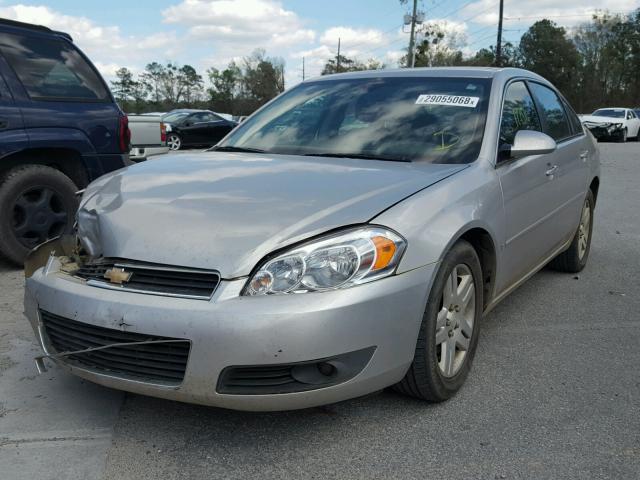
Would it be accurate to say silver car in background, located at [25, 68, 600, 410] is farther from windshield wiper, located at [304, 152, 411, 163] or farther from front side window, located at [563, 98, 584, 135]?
front side window, located at [563, 98, 584, 135]

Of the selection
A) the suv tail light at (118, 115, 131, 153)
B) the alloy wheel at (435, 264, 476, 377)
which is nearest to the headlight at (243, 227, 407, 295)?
the alloy wheel at (435, 264, 476, 377)

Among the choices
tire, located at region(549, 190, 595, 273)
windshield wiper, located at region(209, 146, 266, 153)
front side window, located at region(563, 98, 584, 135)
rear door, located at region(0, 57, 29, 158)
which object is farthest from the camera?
tire, located at region(549, 190, 595, 273)

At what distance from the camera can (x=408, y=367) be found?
2545 mm

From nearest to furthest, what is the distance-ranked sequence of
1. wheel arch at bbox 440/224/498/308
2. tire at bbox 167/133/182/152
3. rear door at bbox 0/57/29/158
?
1. wheel arch at bbox 440/224/498/308
2. rear door at bbox 0/57/29/158
3. tire at bbox 167/133/182/152

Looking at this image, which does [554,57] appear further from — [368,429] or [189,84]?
[368,429]

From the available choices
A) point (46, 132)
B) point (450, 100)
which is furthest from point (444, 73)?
point (46, 132)

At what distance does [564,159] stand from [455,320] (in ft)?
6.46

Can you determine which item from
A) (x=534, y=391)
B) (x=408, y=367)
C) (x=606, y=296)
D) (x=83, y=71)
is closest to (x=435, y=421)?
(x=408, y=367)

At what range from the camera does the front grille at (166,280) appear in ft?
7.44

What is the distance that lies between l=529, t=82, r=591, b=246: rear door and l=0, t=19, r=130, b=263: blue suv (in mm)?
3452

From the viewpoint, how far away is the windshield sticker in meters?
3.48

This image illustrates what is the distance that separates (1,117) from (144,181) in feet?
7.83

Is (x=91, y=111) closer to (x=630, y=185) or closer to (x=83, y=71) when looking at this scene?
(x=83, y=71)

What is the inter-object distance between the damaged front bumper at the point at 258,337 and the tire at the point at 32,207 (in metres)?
2.70
